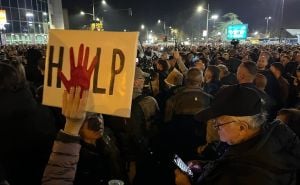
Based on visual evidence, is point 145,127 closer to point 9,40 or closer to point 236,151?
point 236,151

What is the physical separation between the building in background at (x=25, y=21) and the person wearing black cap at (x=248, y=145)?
1734 inches

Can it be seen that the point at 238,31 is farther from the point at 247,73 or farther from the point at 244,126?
the point at 244,126

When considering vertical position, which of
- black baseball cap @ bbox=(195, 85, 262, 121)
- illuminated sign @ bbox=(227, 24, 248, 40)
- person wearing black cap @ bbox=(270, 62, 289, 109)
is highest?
illuminated sign @ bbox=(227, 24, 248, 40)

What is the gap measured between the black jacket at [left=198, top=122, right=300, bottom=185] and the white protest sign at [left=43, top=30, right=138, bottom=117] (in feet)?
2.54

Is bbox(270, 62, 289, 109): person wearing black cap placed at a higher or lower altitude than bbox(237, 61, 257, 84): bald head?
lower

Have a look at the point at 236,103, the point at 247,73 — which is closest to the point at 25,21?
the point at 247,73

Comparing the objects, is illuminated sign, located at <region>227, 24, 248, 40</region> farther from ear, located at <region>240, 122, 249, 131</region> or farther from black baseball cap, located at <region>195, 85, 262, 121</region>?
ear, located at <region>240, 122, 249, 131</region>

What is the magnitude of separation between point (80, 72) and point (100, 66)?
0.48 feet

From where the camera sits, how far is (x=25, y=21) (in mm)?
51094

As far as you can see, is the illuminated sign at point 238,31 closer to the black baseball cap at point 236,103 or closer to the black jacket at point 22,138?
the black baseball cap at point 236,103

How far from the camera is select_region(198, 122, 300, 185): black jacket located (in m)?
2.22

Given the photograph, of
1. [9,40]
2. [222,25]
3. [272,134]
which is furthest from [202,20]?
[272,134]

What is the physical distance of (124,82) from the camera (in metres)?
2.34

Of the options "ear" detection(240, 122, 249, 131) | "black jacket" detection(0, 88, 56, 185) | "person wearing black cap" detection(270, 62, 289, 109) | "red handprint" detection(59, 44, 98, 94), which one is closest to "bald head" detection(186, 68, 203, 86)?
"person wearing black cap" detection(270, 62, 289, 109)
